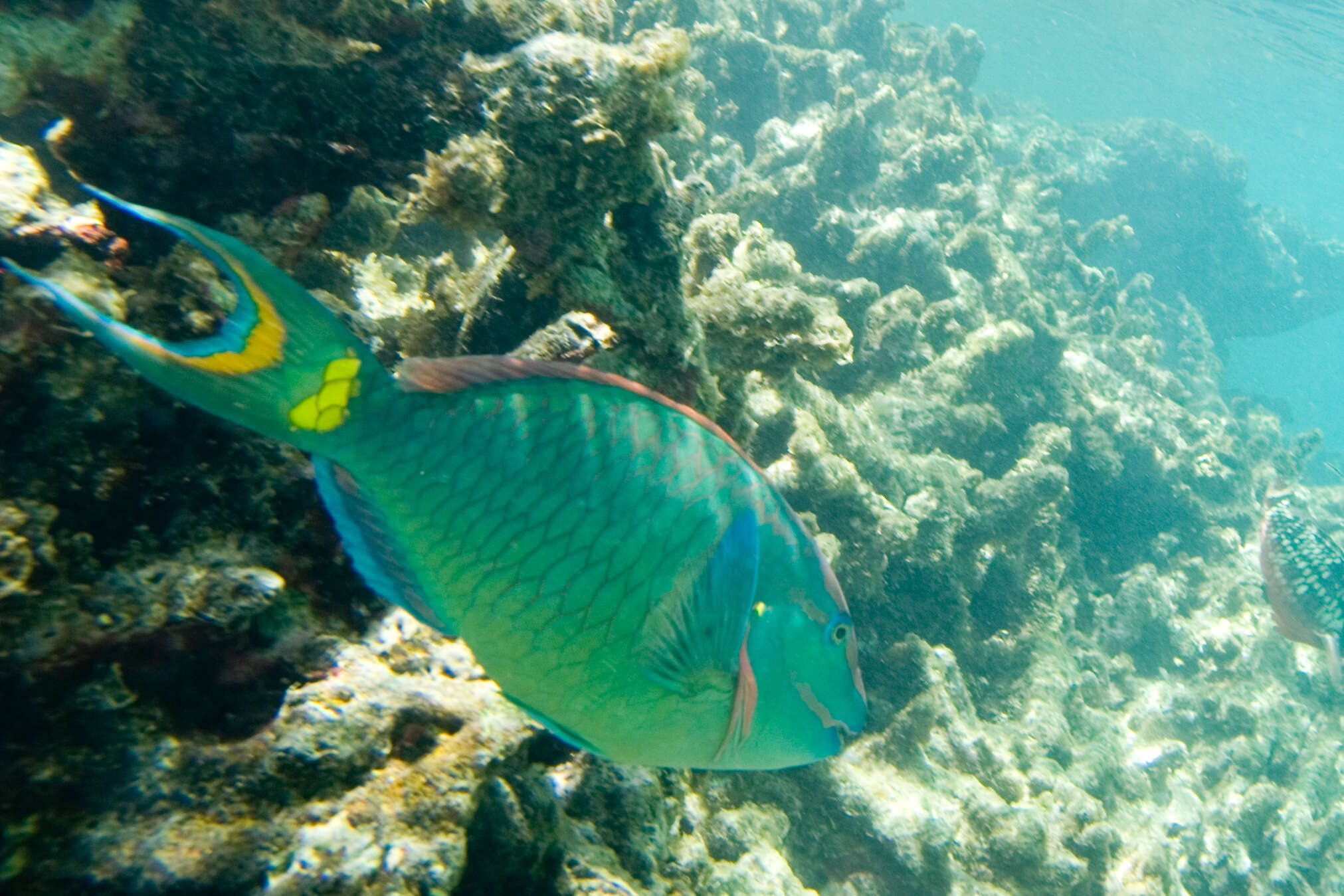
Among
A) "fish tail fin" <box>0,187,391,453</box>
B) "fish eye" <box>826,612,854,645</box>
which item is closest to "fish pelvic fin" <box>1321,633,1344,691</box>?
"fish eye" <box>826,612,854,645</box>

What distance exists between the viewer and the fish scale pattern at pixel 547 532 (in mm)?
1171

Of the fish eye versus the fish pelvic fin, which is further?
the fish pelvic fin

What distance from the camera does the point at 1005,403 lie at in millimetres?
8453

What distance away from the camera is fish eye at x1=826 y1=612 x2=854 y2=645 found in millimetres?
1325

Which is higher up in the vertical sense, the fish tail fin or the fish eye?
the fish tail fin

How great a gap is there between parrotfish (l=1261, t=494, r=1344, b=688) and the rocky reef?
3.68 ft

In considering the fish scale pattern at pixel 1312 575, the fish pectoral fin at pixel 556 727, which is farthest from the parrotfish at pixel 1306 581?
the fish pectoral fin at pixel 556 727

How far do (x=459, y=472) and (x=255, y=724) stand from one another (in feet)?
3.21

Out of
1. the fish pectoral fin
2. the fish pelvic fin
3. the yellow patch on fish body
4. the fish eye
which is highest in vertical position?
the yellow patch on fish body

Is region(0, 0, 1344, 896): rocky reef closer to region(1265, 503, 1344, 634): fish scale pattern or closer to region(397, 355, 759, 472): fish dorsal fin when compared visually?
region(397, 355, 759, 472): fish dorsal fin

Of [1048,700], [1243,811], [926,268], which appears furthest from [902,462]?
[1243,811]

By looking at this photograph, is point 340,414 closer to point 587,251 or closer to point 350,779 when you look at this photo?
point 350,779

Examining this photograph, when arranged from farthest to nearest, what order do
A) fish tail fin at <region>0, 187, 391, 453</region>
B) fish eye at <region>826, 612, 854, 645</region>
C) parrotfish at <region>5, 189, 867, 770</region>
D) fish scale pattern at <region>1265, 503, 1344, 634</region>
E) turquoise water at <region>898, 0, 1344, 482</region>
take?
turquoise water at <region>898, 0, 1344, 482</region> → fish scale pattern at <region>1265, 503, 1344, 634</region> → fish eye at <region>826, 612, 854, 645</region> → parrotfish at <region>5, 189, 867, 770</region> → fish tail fin at <region>0, 187, 391, 453</region>

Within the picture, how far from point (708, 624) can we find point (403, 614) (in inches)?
48.2
